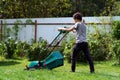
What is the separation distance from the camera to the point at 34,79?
8.39m

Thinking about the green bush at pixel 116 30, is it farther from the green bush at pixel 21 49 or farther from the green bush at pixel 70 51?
the green bush at pixel 21 49

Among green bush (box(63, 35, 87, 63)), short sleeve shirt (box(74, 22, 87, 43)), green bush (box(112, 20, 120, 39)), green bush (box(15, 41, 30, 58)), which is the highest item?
short sleeve shirt (box(74, 22, 87, 43))

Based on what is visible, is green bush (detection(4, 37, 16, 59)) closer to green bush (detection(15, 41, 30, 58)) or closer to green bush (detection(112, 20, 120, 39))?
green bush (detection(15, 41, 30, 58))

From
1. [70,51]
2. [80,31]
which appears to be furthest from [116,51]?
[80,31]

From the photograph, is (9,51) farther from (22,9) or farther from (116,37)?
(22,9)

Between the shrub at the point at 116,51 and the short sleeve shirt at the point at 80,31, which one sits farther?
the shrub at the point at 116,51

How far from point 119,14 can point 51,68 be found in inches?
321

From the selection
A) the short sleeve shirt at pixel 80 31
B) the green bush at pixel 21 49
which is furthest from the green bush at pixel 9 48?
the short sleeve shirt at pixel 80 31

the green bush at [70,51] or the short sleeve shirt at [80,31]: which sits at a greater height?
the short sleeve shirt at [80,31]

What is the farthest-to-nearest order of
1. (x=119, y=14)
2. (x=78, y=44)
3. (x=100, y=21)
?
(x=119, y=14) → (x=100, y=21) → (x=78, y=44)

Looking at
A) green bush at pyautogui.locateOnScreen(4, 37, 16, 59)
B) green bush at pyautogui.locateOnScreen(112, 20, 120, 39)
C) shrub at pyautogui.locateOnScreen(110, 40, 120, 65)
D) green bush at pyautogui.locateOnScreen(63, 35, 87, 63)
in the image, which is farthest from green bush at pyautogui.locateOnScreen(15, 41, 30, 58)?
shrub at pyautogui.locateOnScreen(110, 40, 120, 65)

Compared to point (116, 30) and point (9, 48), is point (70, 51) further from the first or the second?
point (9, 48)

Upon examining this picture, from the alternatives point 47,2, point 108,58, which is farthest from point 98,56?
point 47,2

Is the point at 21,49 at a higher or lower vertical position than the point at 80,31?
lower
